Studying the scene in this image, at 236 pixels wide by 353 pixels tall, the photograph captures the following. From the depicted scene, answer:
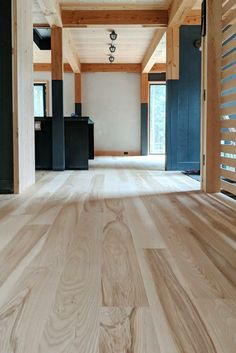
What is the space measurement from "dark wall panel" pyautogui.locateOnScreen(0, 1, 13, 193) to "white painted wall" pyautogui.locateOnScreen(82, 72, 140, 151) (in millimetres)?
7020

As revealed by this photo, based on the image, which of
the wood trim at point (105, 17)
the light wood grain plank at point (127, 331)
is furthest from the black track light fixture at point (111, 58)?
the light wood grain plank at point (127, 331)

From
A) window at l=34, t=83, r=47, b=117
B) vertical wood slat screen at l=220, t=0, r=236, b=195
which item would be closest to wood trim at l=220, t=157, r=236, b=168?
vertical wood slat screen at l=220, t=0, r=236, b=195

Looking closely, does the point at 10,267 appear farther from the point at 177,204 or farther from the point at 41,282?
the point at 177,204

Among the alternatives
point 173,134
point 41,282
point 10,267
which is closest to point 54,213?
point 10,267

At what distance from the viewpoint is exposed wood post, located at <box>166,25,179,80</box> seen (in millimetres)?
5961

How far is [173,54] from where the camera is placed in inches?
235

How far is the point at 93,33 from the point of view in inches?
283

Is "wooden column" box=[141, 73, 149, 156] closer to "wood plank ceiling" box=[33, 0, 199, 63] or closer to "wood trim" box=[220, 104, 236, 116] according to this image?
"wood plank ceiling" box=[33, 0, 199, 63]

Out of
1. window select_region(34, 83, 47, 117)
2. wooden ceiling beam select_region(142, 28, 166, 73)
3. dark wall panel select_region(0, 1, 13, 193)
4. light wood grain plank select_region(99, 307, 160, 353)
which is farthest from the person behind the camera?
window select_region(34, 83, 47, 117)

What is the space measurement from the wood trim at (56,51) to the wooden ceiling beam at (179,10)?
1.66 meters

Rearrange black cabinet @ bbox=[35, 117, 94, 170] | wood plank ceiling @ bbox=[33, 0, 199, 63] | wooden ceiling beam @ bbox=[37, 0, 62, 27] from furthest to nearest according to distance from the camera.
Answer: black cabinet @ bbox=[35, 117, 94, 170]
wood plank ceiling @ bbox=[33, 0, 199, 63]
wooden ceiling beam @ bbox=[37, 0, 62, 27]

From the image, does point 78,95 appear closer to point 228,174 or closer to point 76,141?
point 76,141

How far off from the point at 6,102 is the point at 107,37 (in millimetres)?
4422

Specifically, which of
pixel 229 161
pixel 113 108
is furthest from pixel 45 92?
pixel 229 161
